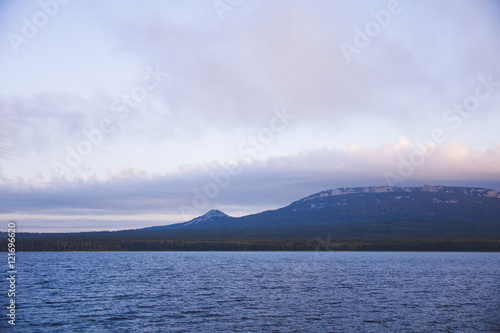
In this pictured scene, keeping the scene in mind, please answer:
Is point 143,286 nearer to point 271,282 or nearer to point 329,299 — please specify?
point 271,282

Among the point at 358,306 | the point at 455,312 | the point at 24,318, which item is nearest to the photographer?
the point at 24,318

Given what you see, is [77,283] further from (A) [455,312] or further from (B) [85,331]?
(A) [455,312]

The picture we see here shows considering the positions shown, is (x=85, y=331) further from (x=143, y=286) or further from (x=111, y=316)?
(x=143, y=286)

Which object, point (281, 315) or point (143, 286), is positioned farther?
point (143, 286)

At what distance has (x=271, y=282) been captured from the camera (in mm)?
88000

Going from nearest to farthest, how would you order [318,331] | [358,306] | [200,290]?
[318,331]
[358,306]
[200,290]

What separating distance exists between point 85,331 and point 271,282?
48.8m

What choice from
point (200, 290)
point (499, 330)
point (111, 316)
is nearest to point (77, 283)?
point (200, 290)

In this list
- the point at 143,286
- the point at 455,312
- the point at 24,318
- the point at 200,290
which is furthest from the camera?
the point at 143,286

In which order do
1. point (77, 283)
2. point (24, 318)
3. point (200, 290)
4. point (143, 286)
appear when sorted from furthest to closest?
point (77, 283)
point (143, 286)
point (200, 290)
point (24, 318)

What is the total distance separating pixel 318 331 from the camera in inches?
1724

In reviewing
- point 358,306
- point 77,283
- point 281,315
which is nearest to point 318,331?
point 281,315

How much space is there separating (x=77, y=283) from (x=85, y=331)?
1916 inches

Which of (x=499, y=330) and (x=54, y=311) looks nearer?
(x=499, y=330)
